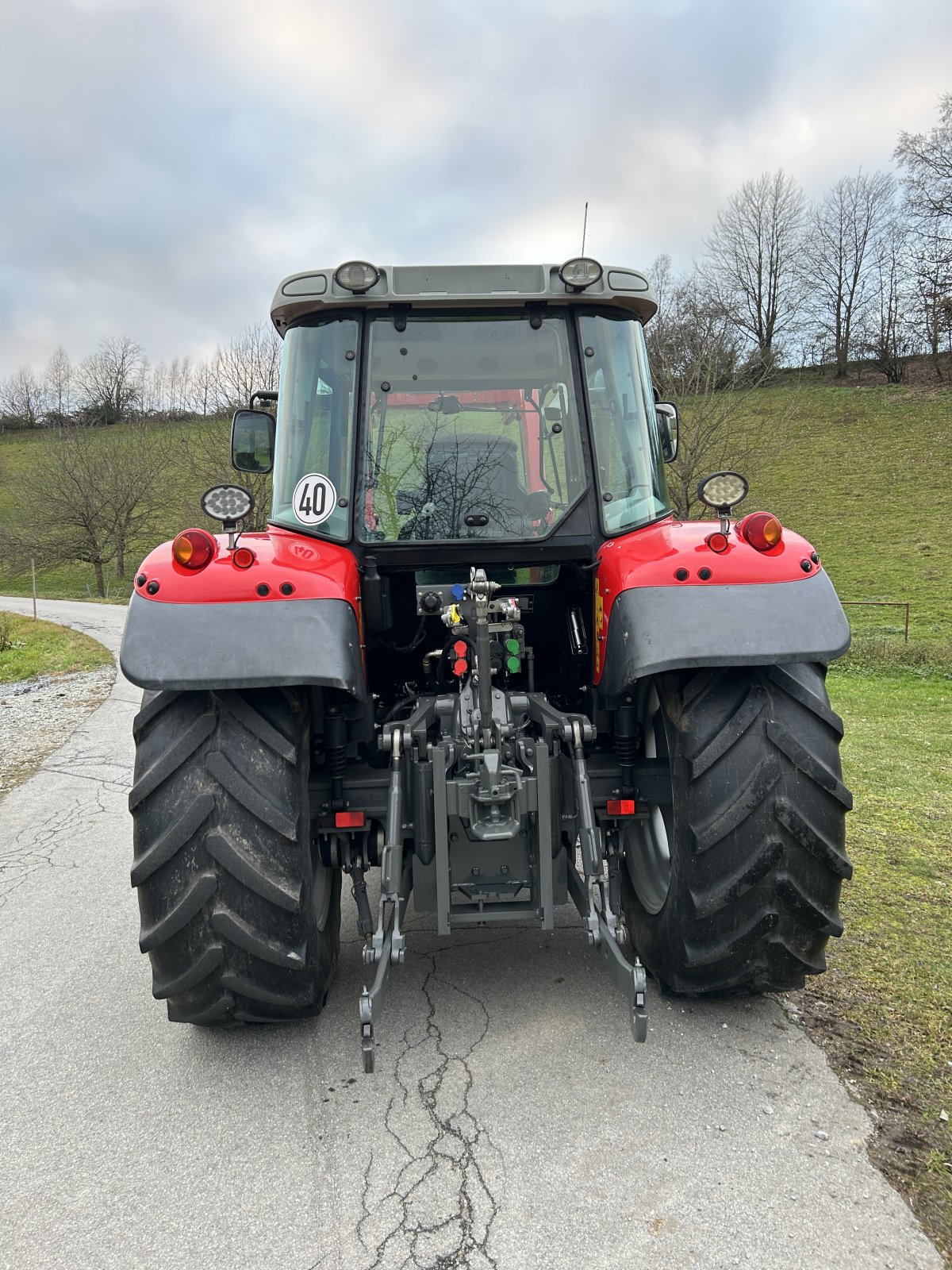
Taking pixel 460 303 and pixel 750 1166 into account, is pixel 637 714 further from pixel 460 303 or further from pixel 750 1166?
pixel 460 303

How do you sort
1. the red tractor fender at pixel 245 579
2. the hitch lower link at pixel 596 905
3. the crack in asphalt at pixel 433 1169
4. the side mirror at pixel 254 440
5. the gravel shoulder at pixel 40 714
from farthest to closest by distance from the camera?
the gravel shoulder at pixel 40 714
the side mirror at pixel 254 440
the red tractor fender at pixel 245 579
the hitch lower link at pixel 596 905
the crack in asphalt at pixel 433 1169

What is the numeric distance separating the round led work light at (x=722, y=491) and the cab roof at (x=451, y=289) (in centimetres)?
90

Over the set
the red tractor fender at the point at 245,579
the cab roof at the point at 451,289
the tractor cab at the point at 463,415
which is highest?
the cab roof at the point at 451,289

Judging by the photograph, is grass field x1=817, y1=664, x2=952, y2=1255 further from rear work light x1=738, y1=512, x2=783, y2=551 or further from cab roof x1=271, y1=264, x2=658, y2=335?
cab roof x1=271, y1=264, x2=658, y2=335

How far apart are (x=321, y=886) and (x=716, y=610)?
1811 millimetres

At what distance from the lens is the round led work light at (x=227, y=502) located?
316cm

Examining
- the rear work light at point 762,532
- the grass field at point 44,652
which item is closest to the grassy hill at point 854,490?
the grass field at point 44,652

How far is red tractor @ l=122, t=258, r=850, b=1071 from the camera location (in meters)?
2.80

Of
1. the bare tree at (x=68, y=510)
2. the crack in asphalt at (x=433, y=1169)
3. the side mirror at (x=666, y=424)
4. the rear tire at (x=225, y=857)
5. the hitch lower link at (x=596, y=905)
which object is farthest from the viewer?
the bare tree at (x=68, y=510)

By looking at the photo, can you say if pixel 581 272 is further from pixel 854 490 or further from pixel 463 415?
pixel 854 490

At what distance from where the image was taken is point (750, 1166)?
2.38 m

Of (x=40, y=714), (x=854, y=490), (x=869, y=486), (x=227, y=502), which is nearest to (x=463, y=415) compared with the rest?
(x=227, y=502)

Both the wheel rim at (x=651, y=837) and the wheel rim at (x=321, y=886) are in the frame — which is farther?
the wheel rim at (x=651, y=837)

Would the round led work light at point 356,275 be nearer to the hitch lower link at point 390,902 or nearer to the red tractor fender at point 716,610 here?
the red tractor fender at point 716,610
